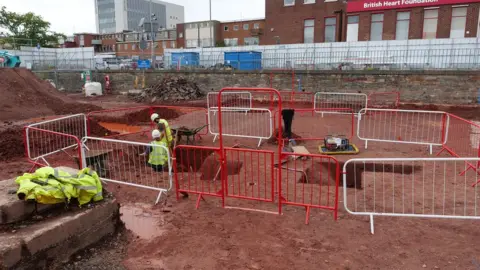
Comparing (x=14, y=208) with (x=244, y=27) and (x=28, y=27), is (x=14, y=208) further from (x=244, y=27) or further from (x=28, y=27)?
(x=28, y=27)

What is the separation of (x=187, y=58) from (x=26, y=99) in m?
15.3

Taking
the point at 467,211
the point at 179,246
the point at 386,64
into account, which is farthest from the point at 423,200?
the point at 386,64

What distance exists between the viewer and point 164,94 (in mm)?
23625

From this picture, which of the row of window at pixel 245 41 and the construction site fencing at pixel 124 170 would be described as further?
the row of window at pixel 245 41

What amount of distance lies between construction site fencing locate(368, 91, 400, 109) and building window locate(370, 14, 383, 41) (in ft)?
50.7

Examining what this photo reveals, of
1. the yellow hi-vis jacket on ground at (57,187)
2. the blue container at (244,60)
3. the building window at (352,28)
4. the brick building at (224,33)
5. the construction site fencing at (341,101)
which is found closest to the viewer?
the yellow hi-vis jacket on ground at (57,187)

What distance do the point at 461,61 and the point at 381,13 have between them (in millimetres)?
12481

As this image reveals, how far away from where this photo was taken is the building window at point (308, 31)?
115ft

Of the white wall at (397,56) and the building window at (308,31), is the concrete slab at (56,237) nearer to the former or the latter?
the white wall at (397,56)

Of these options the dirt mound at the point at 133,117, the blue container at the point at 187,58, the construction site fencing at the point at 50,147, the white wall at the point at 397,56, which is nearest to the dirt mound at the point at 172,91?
the white wall at the point at 397,56

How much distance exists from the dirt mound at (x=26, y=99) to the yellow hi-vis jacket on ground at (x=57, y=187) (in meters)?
13.2

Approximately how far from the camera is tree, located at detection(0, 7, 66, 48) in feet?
191

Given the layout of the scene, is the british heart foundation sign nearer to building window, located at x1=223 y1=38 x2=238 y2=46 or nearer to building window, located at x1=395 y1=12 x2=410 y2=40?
building window, located at x1=395 y1=12 x2=410 y2=40

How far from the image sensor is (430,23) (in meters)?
29.7
